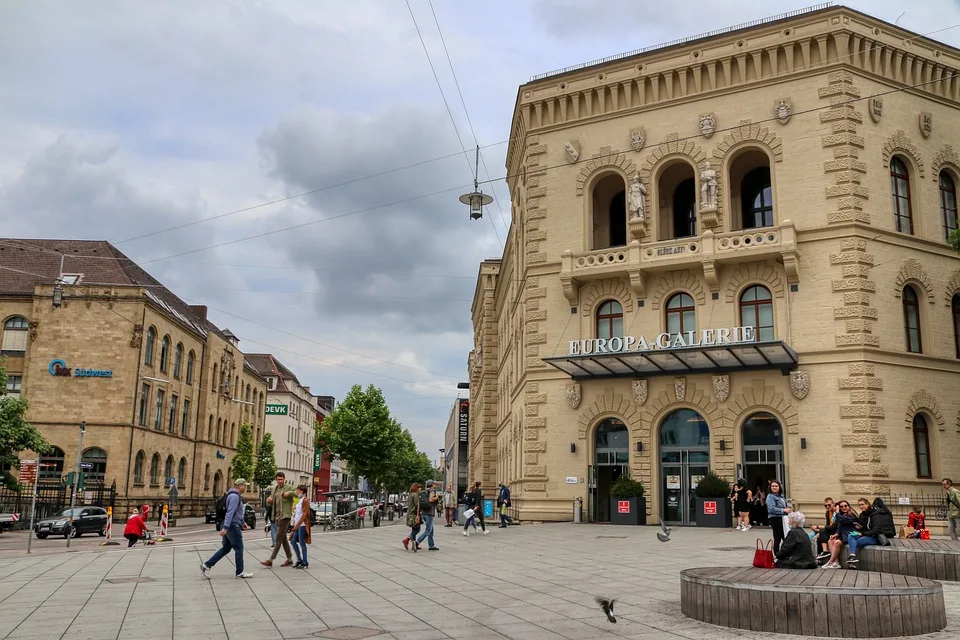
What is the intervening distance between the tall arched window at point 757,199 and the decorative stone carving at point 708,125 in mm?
3255

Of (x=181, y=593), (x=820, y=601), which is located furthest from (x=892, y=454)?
(x=181, y=593)

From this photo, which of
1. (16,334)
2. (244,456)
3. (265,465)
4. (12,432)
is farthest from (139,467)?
(265,465)

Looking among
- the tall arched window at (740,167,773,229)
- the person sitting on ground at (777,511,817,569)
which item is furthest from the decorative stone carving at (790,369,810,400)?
the person sitting on ground at (777,511,817,569)

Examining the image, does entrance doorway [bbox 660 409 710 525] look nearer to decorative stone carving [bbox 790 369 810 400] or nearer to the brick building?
decorative stone carving [bbox 790 369 810 400]

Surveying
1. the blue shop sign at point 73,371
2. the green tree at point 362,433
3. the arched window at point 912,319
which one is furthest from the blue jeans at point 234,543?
the green tree at point 362,433

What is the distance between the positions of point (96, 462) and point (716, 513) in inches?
1407

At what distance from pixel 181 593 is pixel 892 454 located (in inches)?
939

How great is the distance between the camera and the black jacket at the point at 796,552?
11.8 metres

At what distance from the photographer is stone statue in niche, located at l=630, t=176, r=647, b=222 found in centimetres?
3247

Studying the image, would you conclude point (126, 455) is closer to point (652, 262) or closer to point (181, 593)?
point (652, 262)

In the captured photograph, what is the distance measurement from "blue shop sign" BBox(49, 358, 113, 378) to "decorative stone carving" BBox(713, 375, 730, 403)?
3480 centimetres

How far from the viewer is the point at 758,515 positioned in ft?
92.8

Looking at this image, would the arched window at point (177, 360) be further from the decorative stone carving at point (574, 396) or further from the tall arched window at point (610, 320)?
the tall arched window at point (610, 320)

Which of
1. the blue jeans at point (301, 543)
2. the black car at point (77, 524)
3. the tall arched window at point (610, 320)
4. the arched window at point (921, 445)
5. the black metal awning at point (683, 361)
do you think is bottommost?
the black car at point (77, 524)
